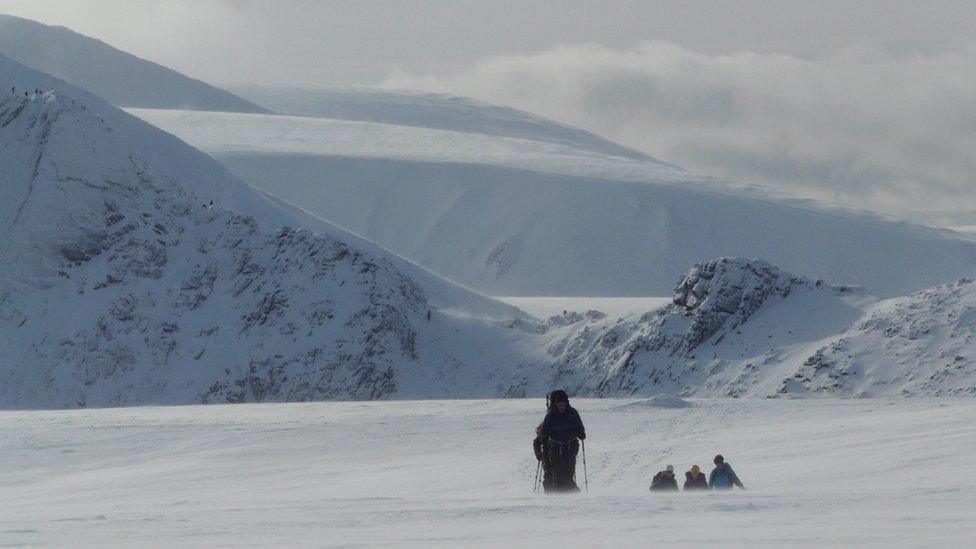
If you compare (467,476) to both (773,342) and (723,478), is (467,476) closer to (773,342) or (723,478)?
(723,478)

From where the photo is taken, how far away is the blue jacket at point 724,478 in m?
16.6

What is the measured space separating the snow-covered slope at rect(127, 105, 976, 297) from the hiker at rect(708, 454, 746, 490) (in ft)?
224

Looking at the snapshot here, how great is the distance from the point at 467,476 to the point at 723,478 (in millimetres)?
5119

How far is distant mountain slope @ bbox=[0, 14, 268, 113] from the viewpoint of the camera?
162 metres

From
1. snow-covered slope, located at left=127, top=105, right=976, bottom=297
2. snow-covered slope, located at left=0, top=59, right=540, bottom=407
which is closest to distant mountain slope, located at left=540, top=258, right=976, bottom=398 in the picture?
snow-covered slope, located at left=0, top=59, right=540, bottom=407

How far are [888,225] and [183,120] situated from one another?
7007 cm

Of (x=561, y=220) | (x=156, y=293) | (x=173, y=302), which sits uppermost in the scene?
(x=561, y=220)

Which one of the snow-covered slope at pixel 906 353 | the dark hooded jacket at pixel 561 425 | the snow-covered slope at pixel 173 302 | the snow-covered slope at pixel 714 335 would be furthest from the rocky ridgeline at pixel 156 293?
the dark hooded jacket at pixel 561 425

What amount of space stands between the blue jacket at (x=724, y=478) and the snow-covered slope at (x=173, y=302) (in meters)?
31.5

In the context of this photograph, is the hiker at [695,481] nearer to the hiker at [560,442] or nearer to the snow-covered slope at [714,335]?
the hiker at [560,442]

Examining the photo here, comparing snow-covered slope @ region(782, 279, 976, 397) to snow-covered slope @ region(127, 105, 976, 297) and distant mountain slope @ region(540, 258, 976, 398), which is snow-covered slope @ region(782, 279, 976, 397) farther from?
snow-covered slope @ region(127, 105, 976, 297)

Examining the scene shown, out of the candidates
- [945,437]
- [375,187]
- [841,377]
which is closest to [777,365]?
[841,377]

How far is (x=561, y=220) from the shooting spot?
9731 cm

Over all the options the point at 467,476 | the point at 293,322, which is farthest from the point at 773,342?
the point at 467,476
